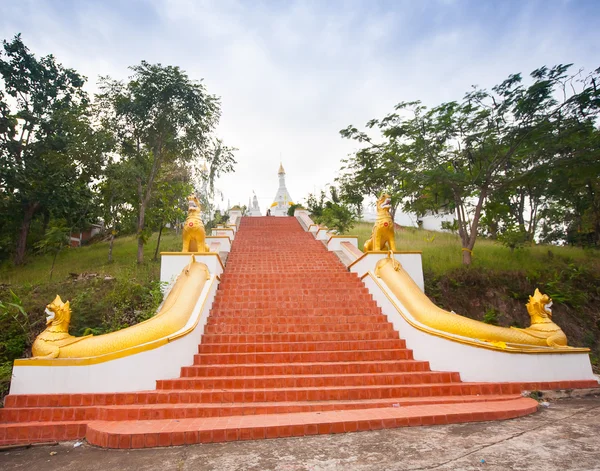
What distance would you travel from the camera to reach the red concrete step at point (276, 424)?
3.33m

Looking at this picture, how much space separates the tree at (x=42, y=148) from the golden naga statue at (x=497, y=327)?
1033 centimetres

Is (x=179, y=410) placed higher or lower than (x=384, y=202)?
lower

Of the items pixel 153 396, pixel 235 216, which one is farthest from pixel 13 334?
pixel 235 216

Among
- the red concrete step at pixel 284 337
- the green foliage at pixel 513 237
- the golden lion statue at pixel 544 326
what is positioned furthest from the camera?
the green foliage at pixel 513 237

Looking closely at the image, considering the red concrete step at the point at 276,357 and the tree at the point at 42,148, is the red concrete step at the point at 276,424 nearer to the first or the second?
the red concrete step at the point at 276,357

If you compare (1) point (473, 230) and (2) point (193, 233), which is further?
(1) point (473, 230)

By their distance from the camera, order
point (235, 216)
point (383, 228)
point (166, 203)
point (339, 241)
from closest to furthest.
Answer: point (383, 228) → point (339, 241) → point (166, 203) → point (235, 216)

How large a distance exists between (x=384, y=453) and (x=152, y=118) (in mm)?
11439

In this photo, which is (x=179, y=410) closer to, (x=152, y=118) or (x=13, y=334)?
(x=13, y=334)

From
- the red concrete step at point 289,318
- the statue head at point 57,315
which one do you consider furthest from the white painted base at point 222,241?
the statue head at point 57,315

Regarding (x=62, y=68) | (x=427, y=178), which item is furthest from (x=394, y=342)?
(x=62, y=68)

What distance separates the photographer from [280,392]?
430 centimetres

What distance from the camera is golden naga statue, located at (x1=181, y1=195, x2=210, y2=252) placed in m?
7.54

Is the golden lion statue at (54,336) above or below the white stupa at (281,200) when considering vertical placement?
below
